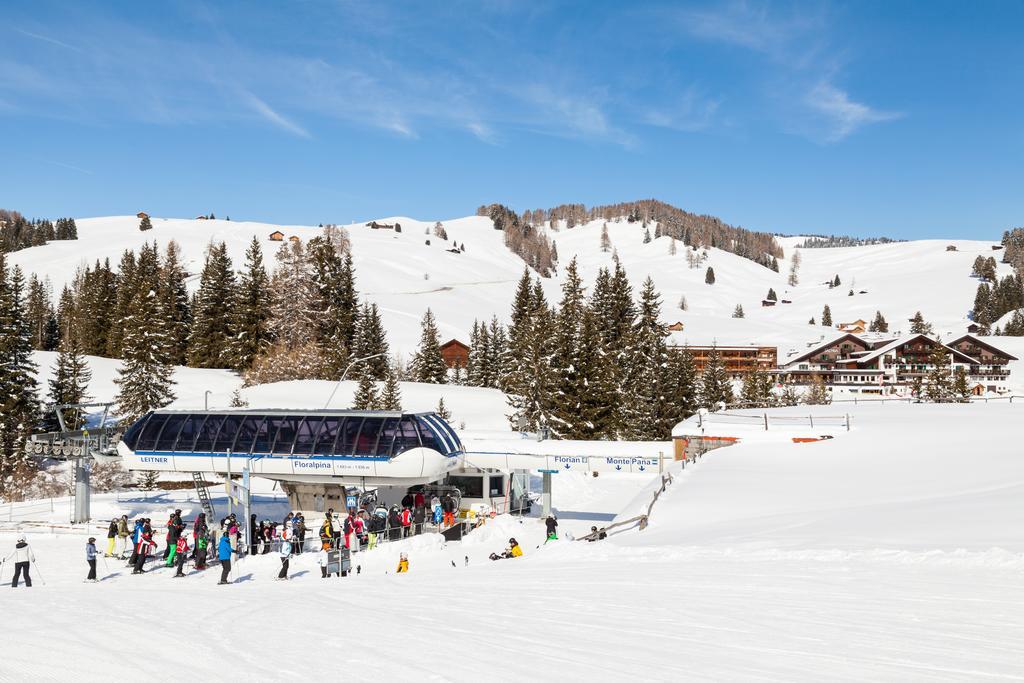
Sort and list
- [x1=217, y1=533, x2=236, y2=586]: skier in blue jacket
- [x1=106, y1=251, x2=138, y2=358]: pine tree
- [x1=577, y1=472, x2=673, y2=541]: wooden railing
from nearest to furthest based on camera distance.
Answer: [x1=217, y1=533, x2=236, y2=586]: skier in blue jacket
[x1=577, y1=472, x2=673, y2=541]: wooden railing
[x1=106, y1=251, x2=138, y2=358]: pine tree

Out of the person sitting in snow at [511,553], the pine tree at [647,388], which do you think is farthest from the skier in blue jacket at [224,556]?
the pine tree at [647,388]

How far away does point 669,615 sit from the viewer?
1141 cm

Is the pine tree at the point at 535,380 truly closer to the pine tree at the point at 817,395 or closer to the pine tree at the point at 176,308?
the pine tree at the point at 817,395

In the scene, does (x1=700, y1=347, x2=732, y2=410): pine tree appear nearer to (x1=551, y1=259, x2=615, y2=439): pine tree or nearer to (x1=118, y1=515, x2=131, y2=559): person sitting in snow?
(x1=551, y1=259, x2=615, y2=439): pine tree

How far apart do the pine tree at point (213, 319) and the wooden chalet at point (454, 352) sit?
39.3m

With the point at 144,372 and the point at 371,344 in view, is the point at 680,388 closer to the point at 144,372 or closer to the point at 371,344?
the point at 371,344

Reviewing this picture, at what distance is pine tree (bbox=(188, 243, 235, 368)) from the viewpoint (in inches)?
3442

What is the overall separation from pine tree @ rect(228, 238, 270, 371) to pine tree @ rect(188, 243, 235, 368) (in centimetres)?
163

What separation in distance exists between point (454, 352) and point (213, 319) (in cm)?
4262

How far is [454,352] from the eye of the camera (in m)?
123

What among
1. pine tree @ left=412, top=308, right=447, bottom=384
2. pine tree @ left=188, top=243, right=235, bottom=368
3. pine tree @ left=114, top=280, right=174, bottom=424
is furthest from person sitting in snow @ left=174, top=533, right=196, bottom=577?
pine tree @ left=412, top=308, right=447, bottom=384

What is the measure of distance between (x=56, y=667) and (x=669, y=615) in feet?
25.8

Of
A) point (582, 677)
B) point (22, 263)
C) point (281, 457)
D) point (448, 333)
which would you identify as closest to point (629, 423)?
point (281, 457)

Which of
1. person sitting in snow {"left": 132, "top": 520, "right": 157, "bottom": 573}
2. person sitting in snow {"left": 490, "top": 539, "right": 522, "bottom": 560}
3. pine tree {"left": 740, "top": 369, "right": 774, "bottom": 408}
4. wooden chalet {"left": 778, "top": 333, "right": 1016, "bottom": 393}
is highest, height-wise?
wooden chalet {"left": 778, "top": 333, "right": 1016, "bottom": 393}
